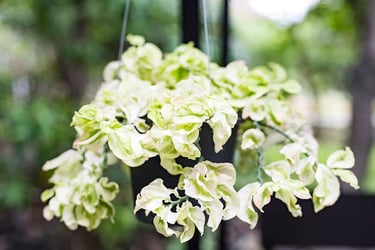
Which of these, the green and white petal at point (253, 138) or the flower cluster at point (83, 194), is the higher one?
the green and white petal at point (253, 138)

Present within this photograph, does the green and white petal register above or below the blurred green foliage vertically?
below

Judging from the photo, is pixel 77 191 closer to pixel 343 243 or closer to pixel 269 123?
pixel 269 123

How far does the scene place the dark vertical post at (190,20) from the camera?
31.1 inches

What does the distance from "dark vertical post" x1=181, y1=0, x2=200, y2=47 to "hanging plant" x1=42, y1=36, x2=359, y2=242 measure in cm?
12

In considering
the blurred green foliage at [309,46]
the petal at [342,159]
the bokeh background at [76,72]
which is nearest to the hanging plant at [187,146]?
the petal at [342,159]

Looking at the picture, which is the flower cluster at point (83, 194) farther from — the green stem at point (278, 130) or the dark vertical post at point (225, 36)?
the dark vertical post at point (225, 36)

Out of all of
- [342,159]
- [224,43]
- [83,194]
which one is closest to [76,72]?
[224,43]

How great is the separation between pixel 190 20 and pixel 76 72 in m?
1.26

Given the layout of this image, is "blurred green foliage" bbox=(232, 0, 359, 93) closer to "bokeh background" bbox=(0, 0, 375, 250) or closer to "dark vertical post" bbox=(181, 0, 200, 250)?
"bokeh background" bbox=(0, 0, 375, 250)

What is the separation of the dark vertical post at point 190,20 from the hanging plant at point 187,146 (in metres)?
0.12

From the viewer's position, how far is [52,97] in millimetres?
2014

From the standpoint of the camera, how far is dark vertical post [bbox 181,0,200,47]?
2.59ft

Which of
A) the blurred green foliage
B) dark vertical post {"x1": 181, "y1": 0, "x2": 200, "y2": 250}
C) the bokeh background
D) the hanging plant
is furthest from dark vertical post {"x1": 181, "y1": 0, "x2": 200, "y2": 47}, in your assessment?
the blurred green foliage

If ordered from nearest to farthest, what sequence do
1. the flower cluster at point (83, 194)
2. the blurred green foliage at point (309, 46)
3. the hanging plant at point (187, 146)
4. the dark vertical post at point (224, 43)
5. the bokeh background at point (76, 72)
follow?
the hanging plant at point (187, 146)
the flower cluster at point (83, 194)
the dark vertical post at point (224, 43)
the bokeh background at point (76, 72)
the blurred green foliage at point (309, 46)
